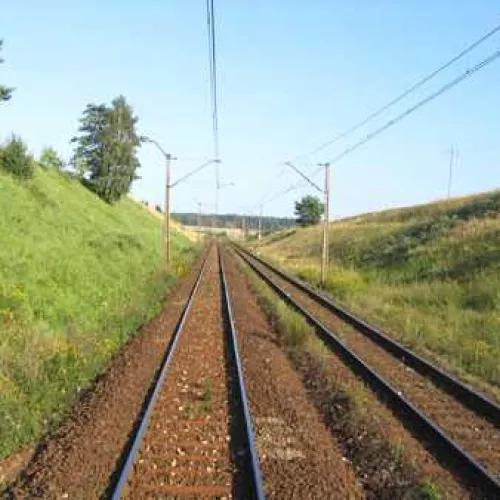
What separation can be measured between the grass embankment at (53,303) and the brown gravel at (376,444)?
13.5 ft

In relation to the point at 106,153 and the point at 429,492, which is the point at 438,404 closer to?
the point at 429,492

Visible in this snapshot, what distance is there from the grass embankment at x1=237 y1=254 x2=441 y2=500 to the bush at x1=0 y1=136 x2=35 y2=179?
86.4 ft

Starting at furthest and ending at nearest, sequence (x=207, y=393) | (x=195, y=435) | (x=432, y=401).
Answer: (x=432, y=401) → (x=207, y=393) → (x=195, y=435)

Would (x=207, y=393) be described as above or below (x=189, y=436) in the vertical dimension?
above

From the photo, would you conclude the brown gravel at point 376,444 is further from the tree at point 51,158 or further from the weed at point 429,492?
the tree at point 51,158

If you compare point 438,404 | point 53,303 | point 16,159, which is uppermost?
point 16,159

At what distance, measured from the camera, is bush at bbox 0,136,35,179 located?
4059 centimetres

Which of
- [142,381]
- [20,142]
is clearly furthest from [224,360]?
[20,142]

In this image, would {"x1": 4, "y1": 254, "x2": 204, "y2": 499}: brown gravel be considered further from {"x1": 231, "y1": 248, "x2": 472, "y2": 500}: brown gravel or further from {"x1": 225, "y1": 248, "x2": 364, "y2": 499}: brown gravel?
{"x1": 231, "y1": 248, "x2": 472, "y2": 500}: brown gravel

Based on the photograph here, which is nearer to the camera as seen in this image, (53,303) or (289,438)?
(289,438)

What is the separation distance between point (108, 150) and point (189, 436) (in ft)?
211

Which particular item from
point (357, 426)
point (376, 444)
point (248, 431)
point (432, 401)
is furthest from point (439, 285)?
point (248, 431)

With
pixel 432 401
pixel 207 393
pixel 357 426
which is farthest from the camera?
pixel 432 401

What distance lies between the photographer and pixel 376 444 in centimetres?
1016
